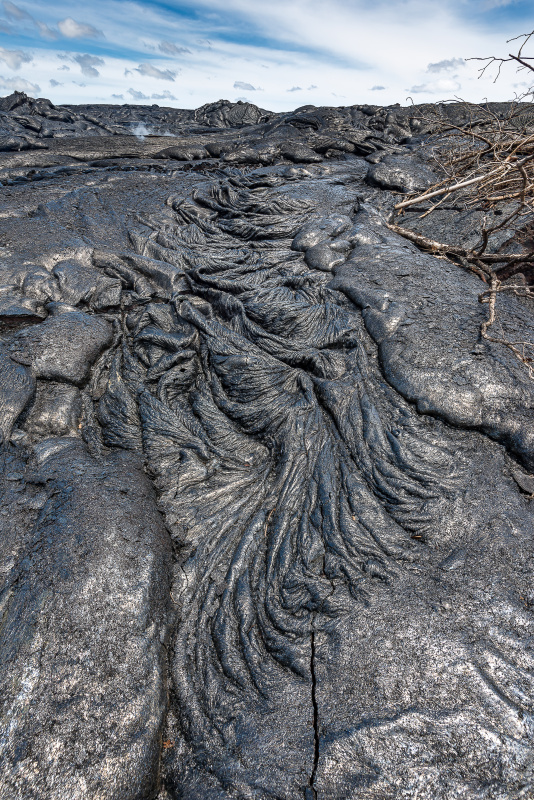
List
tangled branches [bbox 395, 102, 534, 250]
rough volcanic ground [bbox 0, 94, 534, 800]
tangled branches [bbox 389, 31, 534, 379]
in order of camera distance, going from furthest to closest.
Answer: tangled branches [bbox 395, 102, 534, 250], tangled branches [bbox 389, 31, 534, 379], rough volcanic ground [bbox 0, 94, 534, 800]

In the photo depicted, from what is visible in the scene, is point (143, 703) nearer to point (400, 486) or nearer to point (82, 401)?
point (400, 486)

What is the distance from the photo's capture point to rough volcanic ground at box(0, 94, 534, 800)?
1646 mm

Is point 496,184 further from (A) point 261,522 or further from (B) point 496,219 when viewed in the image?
(A) point 261,522

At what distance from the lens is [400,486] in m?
2.49

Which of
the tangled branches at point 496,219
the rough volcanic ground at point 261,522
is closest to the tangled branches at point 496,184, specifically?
the tangled branches at point 496,219

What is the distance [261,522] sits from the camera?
2436mm

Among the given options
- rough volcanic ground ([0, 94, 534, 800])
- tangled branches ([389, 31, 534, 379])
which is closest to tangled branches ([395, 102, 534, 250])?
tangled branches ([389, 31, 534, 379])

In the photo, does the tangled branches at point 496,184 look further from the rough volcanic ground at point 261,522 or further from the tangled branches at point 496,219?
the rough volcanic ground at point 261,522

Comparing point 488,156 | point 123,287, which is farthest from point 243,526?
point 488,156

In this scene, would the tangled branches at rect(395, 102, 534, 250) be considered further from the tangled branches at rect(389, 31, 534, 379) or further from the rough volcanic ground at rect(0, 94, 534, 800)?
the rough volcanic ground at rect(0, 94, 534, 800)

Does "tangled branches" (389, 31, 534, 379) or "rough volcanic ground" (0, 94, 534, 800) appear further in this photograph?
"tangled branches" (389, 31, 534, 379)

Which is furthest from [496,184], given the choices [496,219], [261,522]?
[261,522]

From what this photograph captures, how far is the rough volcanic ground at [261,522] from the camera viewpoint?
5.40 feet

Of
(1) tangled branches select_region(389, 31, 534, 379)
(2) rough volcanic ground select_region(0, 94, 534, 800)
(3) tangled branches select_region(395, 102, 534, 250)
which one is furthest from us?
(3) tangled branches select_region(395, 102, 534, 250)
